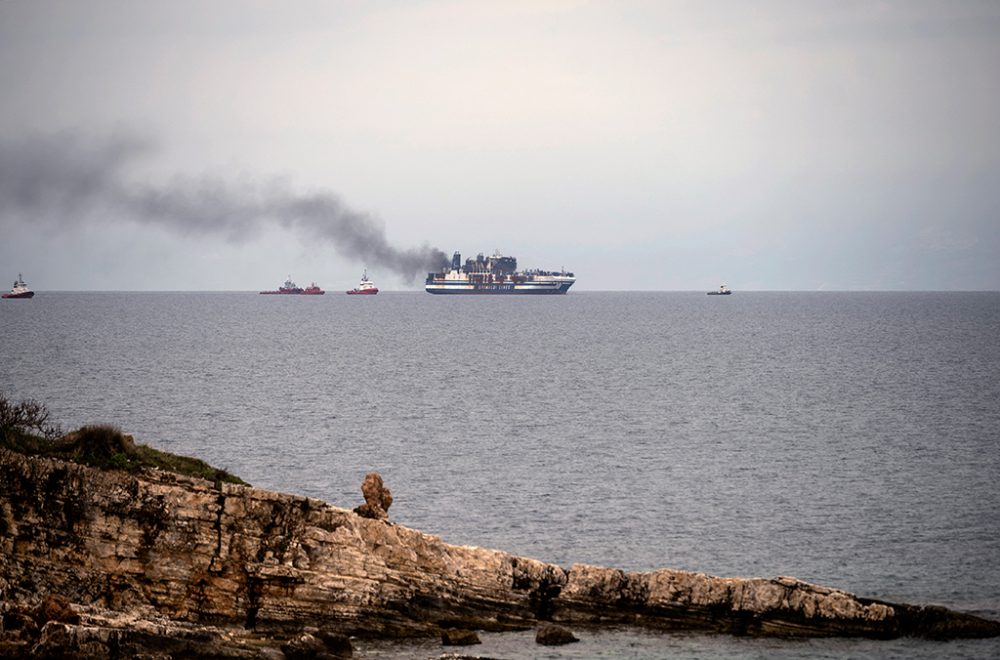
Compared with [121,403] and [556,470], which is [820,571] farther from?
[121,403]

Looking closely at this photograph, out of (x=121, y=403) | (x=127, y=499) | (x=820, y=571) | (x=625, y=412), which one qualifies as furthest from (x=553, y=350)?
(x=127, y=499)

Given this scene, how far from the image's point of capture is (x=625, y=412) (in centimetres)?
8312

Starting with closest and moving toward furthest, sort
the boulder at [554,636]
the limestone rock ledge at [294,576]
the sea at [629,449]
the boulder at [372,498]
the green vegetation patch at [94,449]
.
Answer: the limestone rock ledge at [294,576], the boulder at [554,636], the green vegetation patch at [94,449], the boulder at [372,498], the sea at [629,449]

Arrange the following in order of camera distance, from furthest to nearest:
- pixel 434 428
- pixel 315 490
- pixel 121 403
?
pixel 121 403, pixel 434 428, pixel 315 490

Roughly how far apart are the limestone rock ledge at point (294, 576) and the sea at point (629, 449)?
3.44 feet

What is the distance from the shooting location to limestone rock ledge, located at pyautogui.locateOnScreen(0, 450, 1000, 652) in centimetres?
3175

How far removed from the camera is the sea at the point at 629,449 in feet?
137

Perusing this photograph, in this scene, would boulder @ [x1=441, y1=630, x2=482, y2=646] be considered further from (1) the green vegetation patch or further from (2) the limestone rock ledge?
(1) the green vegetation patch

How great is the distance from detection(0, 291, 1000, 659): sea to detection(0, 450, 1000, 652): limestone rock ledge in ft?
3.44

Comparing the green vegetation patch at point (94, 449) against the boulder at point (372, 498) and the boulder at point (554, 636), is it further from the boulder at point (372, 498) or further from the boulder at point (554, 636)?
the boulder at point (554, 636)

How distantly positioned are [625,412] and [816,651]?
167ft

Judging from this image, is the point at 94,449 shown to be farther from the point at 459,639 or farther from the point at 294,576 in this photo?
the point at 459,639

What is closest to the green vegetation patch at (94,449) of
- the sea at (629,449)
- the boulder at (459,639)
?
the boulder at (459,639)

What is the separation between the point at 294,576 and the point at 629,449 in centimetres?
3637
